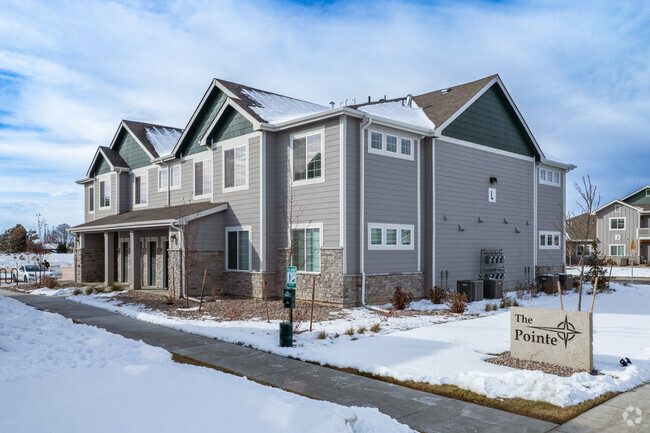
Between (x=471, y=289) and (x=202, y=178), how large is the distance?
1241cm

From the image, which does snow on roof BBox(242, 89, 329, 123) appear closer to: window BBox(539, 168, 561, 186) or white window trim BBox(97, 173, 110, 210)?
window BBox(539, 168, 561, 186)

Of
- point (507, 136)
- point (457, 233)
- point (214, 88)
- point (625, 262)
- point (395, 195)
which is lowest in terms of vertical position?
point (625, 262)

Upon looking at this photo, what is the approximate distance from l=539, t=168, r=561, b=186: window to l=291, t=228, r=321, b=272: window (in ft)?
43.9

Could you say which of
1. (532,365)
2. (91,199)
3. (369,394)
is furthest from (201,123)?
(532,365)

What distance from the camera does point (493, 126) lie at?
2194 cm

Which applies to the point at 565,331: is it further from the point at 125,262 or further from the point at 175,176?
the point at 125,262

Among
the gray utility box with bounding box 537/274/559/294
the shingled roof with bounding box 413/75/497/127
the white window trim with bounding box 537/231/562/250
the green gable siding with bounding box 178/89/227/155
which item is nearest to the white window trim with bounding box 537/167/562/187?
the white window trim with bounding box 537/231/562/250

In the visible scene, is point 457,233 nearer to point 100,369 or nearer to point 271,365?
point 271,365

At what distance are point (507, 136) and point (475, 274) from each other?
6.74m

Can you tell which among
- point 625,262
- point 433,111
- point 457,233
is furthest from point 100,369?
point 625,262

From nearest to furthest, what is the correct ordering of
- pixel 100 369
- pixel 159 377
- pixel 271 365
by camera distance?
pixel 159 377 < pixel 100 369 < pixel 271 365

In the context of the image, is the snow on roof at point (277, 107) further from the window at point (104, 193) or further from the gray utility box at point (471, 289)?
the window at point (104, 193)

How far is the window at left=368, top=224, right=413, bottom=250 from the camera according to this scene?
55.2 ft

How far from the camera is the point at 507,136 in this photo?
22625 mm
